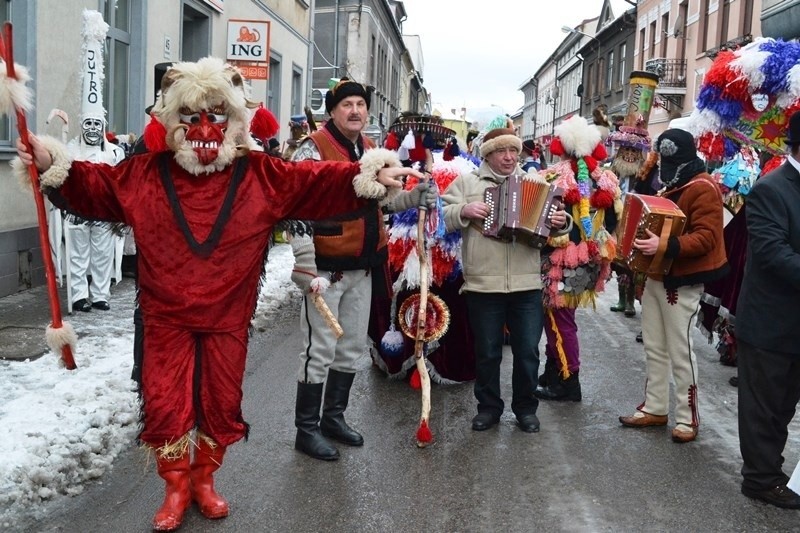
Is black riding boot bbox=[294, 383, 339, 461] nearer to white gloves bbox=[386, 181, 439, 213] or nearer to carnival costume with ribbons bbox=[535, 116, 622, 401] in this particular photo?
white gloves bbox=[386, 181, 439, 213]

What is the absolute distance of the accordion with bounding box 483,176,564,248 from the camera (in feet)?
16.5

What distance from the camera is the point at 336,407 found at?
16.2ft

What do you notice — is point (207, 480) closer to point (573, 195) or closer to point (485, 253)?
point (485, 253)

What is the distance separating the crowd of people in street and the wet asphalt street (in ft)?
0.58

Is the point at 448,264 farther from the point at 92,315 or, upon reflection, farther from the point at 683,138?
Answer: the point at 92,315

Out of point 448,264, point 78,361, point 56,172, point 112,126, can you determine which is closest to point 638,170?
point 448,264

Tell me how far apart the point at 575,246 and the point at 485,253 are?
3.30 feet

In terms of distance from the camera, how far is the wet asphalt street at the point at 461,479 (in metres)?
3.84

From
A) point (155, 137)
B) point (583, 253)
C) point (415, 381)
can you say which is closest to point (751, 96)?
point (583, 253)

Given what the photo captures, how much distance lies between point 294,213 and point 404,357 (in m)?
2.88

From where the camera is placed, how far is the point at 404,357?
650cm

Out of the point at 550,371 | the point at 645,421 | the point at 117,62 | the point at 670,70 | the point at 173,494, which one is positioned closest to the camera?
the point at 173,494

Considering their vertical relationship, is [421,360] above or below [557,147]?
below

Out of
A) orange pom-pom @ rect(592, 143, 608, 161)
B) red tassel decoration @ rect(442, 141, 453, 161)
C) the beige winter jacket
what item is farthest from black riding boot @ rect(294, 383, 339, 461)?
orange pom-pom @ rect(592, 143, 608, 161)
